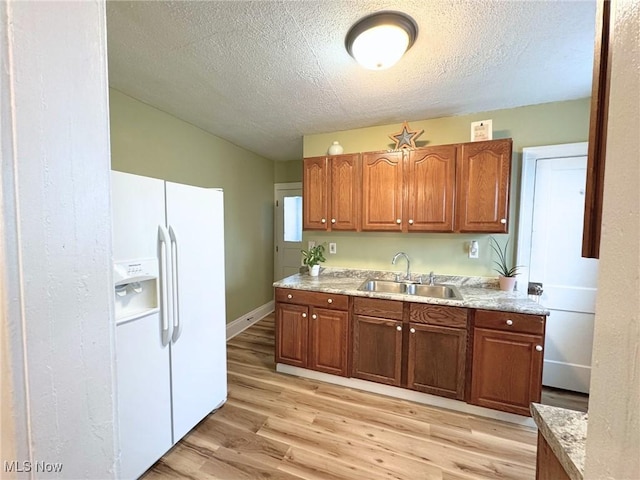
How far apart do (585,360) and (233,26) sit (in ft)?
12.0

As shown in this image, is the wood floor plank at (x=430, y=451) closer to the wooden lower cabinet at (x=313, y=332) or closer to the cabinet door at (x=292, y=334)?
the wooden lower cabinet at (x=313, y=332)

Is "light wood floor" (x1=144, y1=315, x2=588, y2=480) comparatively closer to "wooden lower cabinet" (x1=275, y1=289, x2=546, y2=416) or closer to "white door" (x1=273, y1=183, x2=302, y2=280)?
"wooden lower cabinet" (x1=275, y1=289, x2=546, y2=416)

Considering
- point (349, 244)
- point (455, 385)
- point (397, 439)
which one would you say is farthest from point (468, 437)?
point (349, 244)

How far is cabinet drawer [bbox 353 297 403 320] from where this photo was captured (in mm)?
2201

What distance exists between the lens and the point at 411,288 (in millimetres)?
2607

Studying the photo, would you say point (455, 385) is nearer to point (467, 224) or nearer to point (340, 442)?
point (340, 442)

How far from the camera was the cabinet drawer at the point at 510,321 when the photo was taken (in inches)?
72.8

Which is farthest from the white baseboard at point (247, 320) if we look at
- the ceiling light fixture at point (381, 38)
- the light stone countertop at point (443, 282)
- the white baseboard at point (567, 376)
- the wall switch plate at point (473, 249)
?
the white baseboard at point (567, 376)

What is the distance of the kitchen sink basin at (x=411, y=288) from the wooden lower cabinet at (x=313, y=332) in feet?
1.19

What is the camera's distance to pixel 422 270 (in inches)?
107

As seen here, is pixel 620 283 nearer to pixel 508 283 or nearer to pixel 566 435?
pixel 566 435

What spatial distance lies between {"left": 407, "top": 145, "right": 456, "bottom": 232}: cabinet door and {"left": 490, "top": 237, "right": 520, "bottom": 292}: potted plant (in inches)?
20.2

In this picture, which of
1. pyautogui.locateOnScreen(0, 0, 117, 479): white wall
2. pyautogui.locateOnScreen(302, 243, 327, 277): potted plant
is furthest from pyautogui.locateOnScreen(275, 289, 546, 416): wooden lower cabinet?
pyautogui.locateOnScreen(0, 0, 117, 479): white wall

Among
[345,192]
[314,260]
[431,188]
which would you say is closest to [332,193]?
[345,192]
